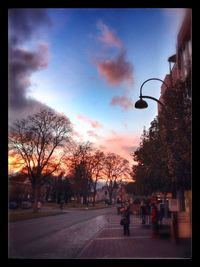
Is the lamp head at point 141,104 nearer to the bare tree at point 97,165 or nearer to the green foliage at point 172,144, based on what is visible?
the green foliage at point 172,144

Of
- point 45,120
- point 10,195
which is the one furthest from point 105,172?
point 10,195

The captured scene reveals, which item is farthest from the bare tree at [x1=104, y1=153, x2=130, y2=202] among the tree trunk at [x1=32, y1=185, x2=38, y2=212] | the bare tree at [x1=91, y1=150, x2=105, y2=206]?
the tree trunk at [x1=32, y1=185, x2=38, y2=212]

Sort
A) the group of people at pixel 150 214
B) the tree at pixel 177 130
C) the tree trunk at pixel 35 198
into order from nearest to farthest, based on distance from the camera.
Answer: the tree trunk at pixel 35 198 < the tree at pixel 177 130 < the group of people at pixel 150 214

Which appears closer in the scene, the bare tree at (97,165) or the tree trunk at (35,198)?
the tree trunk at (35,198)

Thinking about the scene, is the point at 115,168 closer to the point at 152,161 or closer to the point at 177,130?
the point at 152,161

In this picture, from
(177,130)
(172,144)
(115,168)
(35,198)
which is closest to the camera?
(35,198)

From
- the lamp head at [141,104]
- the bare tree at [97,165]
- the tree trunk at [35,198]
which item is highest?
the lamp head at [141,104]

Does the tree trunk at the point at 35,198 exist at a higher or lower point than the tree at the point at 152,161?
lower

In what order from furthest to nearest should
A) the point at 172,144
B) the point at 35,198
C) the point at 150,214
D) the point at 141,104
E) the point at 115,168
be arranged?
the point at 150,214 → the point at 115,168 → the point at 172,144 → the point at 141,104 → the point at 35,198

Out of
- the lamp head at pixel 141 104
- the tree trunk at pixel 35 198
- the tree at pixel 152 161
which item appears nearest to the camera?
the tree trunk at pixel 35 198

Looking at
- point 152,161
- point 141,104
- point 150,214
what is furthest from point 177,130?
point 150,214

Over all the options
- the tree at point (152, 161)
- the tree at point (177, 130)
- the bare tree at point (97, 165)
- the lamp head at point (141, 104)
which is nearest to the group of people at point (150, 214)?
the tree at point (152, 161)
